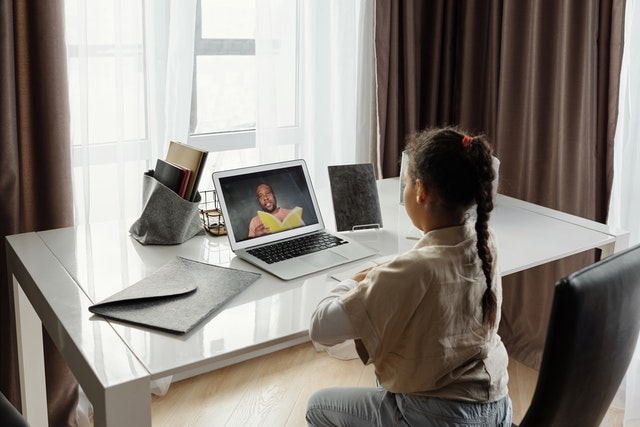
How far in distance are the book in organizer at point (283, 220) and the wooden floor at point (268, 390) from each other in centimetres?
81

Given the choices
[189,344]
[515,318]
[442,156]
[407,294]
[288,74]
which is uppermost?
[288,74]

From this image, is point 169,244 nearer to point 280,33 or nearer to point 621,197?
point 280,33

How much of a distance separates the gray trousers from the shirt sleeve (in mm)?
193

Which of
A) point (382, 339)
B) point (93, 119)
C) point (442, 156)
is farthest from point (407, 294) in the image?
point (93, 119)

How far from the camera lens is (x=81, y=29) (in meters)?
2.20

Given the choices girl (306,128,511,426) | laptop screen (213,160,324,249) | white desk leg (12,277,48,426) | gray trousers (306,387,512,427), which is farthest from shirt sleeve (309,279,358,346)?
white desk leg (12,277,48,426)

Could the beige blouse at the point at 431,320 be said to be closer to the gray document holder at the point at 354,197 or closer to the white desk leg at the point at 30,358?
the gray document holder at the point at 354,197

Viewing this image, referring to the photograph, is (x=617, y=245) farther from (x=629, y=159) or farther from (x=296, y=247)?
(x=296, y=247)

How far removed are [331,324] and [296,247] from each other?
55cm

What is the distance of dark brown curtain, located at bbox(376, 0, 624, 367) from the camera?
98.9 inches

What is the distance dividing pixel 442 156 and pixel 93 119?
1345mm

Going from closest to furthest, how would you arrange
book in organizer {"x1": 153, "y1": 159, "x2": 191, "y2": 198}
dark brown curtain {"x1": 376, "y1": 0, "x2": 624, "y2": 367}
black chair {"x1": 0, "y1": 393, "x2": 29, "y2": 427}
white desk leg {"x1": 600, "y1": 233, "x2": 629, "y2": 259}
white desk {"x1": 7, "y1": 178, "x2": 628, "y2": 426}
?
white desk {"x1": 7, "y1": 178, "x2": 628, "y2": 426} → black chair {"x1": 0, "y1": 393, "x2": 29, "y2": 427} → book in organizer {"x1": 153, "y1": 159, "x2": 191, "y2": 198} → white desk leg {"x1": 600, "y1": 233, "x2": 629, "y2": 259} → dark brown curtain {"x1": 376, "y1": 0, "x2": 624, "y2": 367}

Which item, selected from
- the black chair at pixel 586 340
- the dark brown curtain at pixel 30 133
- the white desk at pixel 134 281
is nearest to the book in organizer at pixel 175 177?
the white desk at pixel 134 281

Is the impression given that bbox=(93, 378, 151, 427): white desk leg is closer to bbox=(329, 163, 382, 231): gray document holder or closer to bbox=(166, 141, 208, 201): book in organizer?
bbox=(166, 141, 208, 201): book in organizer
